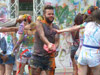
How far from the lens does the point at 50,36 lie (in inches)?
223

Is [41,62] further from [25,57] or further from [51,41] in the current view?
[25,57]

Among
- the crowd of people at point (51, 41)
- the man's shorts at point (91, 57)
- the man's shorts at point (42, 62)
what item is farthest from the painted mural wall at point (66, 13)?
A: the man's shorts at point (91, 57)

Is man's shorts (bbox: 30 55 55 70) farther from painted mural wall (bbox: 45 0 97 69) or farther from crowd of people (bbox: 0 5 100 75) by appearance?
painted mural wall (bbox: 45 0 97 69)

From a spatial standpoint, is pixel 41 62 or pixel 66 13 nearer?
pixel 41 62

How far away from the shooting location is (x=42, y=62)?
223 inches

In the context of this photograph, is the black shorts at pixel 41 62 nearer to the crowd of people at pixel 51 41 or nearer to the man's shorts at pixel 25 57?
the crowd of people at pixel 51 41

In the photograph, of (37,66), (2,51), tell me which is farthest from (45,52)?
(2,51)

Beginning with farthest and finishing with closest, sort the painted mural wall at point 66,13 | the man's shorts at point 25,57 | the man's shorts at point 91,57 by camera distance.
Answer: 1. the painted mural wall at point 66,13
2. the man's shorts at point 25,57
3. the man's shorts at point 91,57

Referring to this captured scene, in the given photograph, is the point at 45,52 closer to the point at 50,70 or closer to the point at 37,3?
the point at 50,70

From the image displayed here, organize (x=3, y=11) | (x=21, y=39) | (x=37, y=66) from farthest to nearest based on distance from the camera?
(x=3, y=11)
(x=21, y=39)
(x=37, y=66)

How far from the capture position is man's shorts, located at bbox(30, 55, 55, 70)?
5.65 m

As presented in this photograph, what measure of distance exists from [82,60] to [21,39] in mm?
1877

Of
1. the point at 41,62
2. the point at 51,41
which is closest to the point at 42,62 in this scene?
the point at 41,62

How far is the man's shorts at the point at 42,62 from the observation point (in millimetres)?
5652
